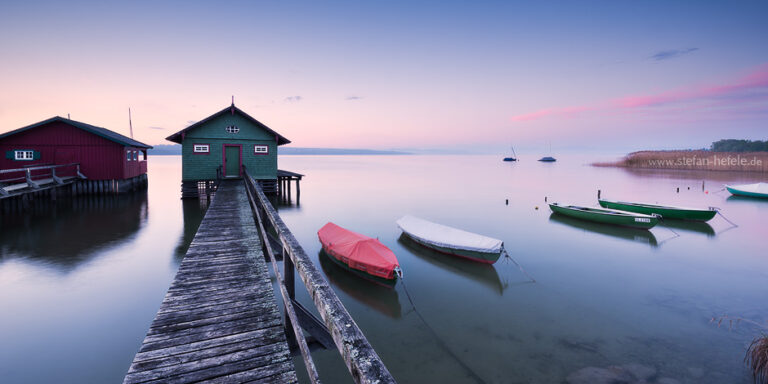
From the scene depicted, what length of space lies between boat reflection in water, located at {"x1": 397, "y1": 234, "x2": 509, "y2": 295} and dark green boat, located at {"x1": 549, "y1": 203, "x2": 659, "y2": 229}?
13602 mm

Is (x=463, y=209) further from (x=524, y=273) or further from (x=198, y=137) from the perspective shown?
(x=198, y=137)

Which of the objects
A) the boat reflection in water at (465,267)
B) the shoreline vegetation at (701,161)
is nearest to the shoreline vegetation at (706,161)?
the shoreline vegetation at (701,161)

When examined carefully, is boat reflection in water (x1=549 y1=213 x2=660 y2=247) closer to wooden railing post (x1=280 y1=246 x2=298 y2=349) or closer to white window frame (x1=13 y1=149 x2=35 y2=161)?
wooden railing post (x1=280 y1=246 x2=298 y2=349)

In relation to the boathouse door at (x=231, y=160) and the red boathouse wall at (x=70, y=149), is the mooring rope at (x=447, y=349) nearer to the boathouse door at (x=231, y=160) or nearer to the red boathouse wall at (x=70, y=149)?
the boathouse door at (x=231, y=160)

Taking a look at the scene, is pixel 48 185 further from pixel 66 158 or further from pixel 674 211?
pixel 674 211

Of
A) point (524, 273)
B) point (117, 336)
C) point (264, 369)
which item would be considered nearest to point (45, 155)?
point (117, 336)

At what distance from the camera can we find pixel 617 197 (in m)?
39.0

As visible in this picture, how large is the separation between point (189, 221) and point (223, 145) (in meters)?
7.42

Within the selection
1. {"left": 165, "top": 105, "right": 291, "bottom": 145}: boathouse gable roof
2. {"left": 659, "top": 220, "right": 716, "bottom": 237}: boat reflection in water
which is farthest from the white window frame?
{"left": 659, "top": 220, "right": 716, "bottom": 237}: boat reflection in water

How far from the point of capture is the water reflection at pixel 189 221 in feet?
53.2

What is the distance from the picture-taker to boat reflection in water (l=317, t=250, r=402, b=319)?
1120 centimetres

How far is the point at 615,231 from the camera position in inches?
880

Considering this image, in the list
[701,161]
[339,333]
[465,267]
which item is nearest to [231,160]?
[465,267]

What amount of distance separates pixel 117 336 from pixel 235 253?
14.1ft
